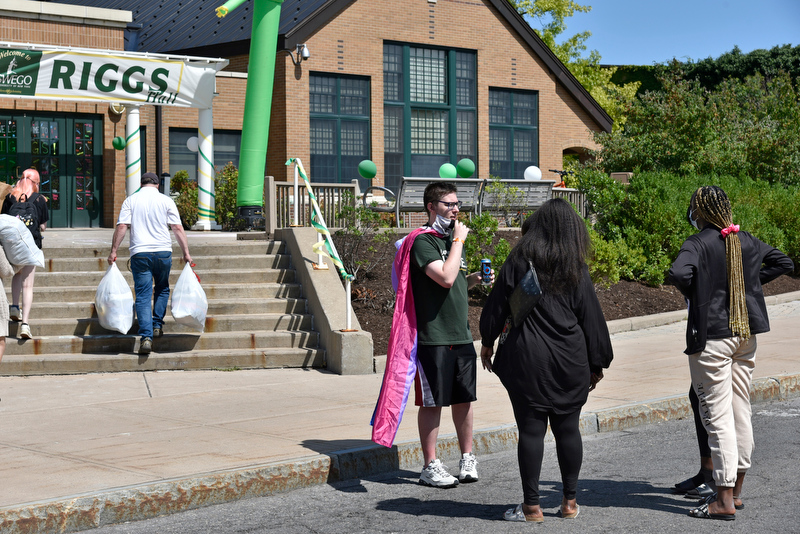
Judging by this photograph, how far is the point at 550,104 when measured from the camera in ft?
92.3

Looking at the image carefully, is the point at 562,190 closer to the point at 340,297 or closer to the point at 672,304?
the point at 672,304

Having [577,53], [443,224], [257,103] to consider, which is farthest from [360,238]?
[577,53]

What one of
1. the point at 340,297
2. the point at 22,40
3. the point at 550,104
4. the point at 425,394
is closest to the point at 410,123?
the point at 550,104

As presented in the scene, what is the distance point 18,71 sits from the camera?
1781 centimetres

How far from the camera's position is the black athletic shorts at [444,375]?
19.0 ft

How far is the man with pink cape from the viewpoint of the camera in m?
5.80

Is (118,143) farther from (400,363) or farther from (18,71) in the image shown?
(400,363)

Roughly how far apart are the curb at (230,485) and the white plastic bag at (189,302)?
414cm

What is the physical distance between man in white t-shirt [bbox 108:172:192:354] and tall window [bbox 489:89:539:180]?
58.4ft

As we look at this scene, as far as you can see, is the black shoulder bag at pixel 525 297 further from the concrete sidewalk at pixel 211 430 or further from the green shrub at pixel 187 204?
the green shrub at pixel 187 204

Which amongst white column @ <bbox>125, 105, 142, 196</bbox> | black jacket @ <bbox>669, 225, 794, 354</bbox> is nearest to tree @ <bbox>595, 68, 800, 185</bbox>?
white column @ <bbox>125, 105, 142, 196</bbox>

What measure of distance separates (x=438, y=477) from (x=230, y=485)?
131 cm

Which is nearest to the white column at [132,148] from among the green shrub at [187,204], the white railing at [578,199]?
the green shrub at [187,204]

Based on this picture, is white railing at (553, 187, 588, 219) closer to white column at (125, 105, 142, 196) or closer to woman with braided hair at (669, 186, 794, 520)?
white column at (125, 105, 142, 196)
